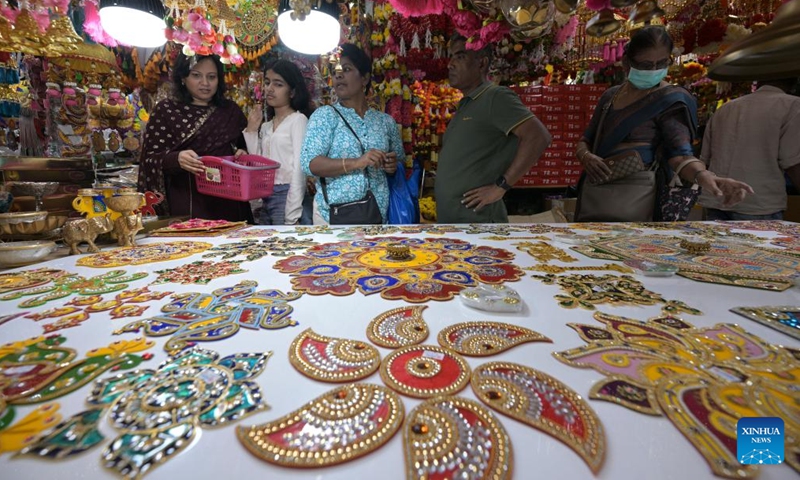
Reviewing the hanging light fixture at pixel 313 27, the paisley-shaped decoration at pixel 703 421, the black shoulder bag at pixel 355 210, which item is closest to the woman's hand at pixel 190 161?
the black shoulder bag at pixel 355 210

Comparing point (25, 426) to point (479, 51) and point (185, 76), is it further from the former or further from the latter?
point (185, 76)

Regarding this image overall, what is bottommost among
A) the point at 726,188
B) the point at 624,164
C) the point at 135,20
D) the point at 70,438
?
the point at 70,438

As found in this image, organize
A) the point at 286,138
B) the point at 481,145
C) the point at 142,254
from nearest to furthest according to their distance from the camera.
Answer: the point at 142,254, the point at 481,145, the point at 286,138

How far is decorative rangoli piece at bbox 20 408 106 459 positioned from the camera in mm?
348

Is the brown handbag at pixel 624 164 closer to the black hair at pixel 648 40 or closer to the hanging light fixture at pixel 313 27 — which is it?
the black hair at pixel 648 40

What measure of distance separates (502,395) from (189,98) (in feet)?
8.55

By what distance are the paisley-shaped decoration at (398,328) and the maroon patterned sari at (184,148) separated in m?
1.95

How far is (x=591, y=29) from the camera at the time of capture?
1626mm

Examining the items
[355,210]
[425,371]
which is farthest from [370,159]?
[425,371]

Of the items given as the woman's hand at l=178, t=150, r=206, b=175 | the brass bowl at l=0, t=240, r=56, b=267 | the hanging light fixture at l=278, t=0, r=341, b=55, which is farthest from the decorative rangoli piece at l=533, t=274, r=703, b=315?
the hanging light fixture at l=278, t=0, r=341, b=55

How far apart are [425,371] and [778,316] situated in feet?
2.19

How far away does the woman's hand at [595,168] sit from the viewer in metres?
1.86

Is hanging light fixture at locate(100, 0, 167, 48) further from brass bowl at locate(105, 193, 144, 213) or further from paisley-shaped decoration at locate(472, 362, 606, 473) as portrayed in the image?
paisley-shaped decoration at locate(472, 362, 606, 473)

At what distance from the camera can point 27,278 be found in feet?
3.01
